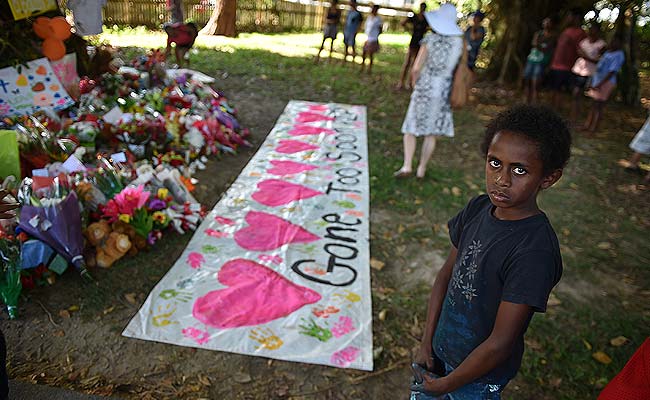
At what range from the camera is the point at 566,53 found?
7609 mm

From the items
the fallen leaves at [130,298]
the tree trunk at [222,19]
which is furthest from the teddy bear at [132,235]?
the tree trunk at [222,19]

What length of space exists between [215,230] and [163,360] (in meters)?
1.37

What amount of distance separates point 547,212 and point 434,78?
1.78m

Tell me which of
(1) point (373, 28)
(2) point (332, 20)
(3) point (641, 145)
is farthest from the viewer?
(2) point (332, 20)

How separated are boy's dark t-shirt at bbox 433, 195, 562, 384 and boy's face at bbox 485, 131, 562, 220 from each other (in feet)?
0.18

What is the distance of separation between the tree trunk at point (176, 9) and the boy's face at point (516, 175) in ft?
4.83

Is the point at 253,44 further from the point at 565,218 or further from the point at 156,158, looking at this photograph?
the point at 565,218

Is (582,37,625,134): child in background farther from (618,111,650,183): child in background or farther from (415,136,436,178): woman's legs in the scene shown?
(415,136,436,178): woman's legs

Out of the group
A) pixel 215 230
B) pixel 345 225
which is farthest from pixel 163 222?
pixel 345 225

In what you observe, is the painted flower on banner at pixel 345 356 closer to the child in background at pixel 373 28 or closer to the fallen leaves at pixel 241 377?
the fallen leaves at pixel 241 377

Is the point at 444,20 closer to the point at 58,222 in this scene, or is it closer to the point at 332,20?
the point at 58,222

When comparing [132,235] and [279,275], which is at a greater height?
[132,235]

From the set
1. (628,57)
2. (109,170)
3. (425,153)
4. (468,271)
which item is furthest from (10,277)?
(628,57)

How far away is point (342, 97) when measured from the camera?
781 centimetres
